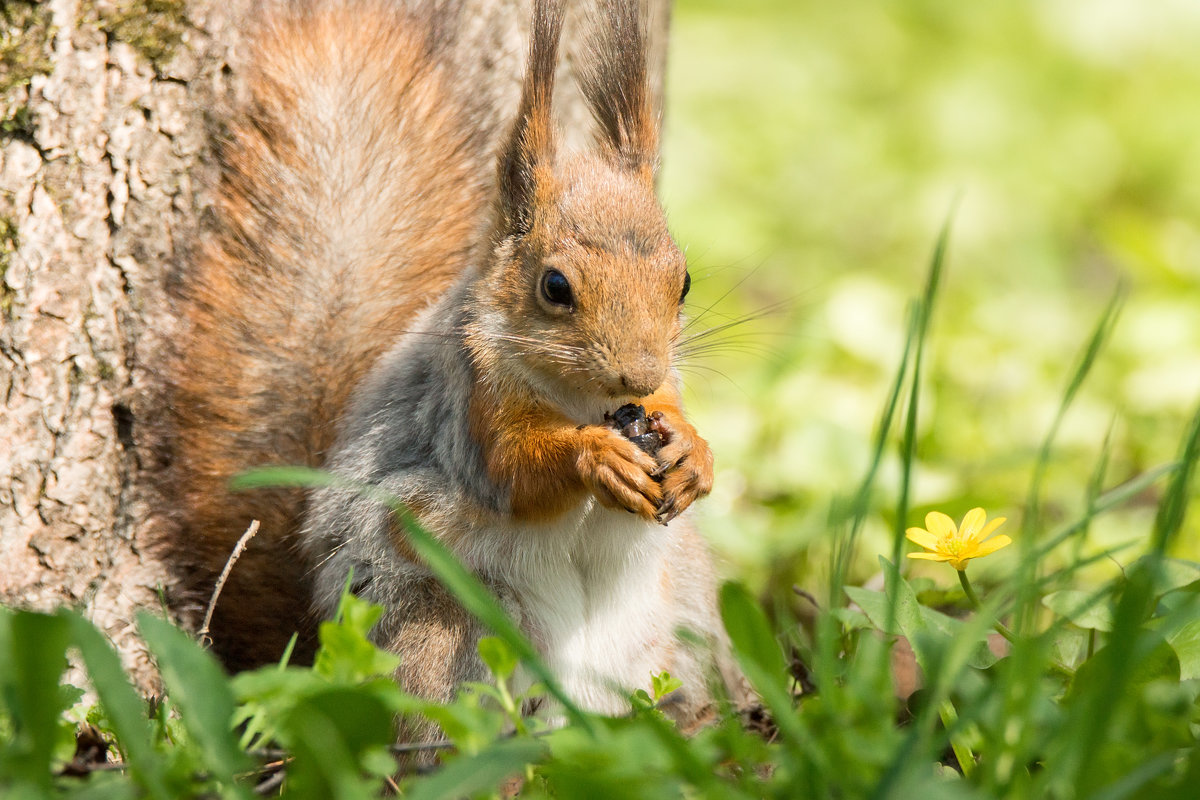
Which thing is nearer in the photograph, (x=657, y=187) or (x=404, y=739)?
(x=404, y=739)

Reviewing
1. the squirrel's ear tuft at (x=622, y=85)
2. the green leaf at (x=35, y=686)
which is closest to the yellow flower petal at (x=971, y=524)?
the squirrel's ear tuft at (x=622, y=85)

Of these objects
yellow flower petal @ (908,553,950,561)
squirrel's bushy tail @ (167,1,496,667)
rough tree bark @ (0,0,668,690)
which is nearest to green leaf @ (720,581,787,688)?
yellow flower petal @ (908,553,950,561)

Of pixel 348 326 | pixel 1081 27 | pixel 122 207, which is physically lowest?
pixel 348 326

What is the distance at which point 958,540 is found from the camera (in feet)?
4.02

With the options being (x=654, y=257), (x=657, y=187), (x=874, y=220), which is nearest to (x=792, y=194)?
(x=874, y=220)

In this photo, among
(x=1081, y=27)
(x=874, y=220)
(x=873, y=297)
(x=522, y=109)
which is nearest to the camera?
(x=522, y=109)

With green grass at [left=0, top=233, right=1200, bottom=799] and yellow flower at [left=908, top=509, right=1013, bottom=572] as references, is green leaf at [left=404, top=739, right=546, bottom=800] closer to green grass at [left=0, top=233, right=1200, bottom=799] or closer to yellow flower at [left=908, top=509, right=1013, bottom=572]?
green grass at [left=0, top=233, right=1200, bottom=799]

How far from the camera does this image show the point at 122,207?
1.56m

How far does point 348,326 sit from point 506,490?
423mm

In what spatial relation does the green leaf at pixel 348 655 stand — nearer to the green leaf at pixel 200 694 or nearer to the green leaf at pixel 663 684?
the green leaf at pixel 200 694

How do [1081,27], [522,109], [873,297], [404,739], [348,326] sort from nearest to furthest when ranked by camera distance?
[404,739] < [522,109] < [348,326] < [873,297] < [1081,27]

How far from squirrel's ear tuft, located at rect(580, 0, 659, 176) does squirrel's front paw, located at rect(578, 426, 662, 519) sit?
0.45 m

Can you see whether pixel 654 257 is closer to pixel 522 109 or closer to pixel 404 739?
pixel 522 109

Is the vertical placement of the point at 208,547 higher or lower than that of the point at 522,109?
lower
